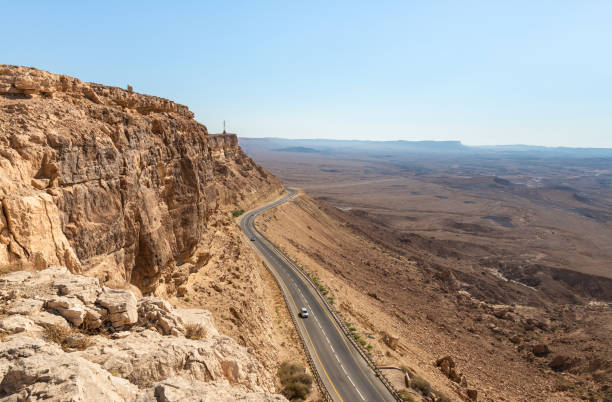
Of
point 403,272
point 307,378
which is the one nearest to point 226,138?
point 403,272

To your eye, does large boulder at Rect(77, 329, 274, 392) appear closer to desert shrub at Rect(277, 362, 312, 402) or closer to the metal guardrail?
desert shrub at Rect(277, 362, 312, 402)

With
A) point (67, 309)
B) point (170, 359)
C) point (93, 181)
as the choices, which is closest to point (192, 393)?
point (170, 359)

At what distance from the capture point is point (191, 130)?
77.0ft

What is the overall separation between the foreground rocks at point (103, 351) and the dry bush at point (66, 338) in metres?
0.02

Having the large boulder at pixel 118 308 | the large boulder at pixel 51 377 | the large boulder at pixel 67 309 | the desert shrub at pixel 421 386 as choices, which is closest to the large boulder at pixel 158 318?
the large boulder at pixel 118 308

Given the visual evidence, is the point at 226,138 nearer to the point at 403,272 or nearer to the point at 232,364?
the point at 403,272

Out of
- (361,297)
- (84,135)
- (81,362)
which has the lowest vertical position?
(361,297)

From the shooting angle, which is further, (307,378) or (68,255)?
(307,378)

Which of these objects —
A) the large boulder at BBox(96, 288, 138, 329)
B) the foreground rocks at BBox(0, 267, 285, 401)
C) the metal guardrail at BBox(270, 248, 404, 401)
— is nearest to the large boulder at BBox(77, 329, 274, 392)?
the foreground rocks at BBox(0, 267, 285, 401)

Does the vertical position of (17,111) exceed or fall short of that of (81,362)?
it exceeds it

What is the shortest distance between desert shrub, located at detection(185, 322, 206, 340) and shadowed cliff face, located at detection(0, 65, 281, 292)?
4634mm

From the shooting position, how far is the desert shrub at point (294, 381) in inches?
739

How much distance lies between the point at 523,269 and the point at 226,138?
2862 inches

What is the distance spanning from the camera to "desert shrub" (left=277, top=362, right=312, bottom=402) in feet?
61.6
